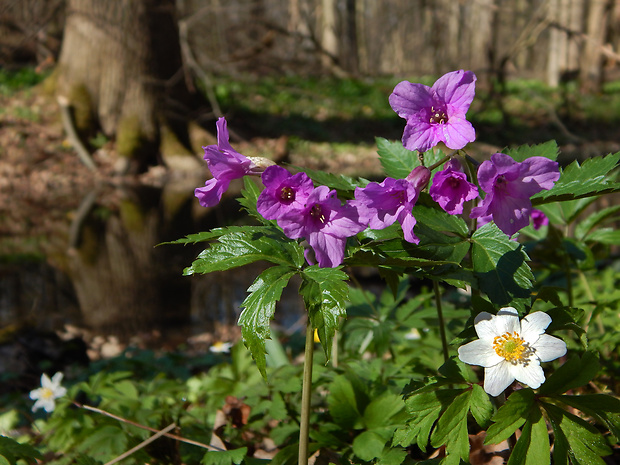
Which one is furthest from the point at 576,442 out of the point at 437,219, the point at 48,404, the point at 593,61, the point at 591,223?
the point at 593,61

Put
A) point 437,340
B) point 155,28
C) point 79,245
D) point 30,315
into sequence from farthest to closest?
point 155,28 < point 79,245 < point 30,315 < point 437,340

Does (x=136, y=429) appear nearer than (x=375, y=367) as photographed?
Yes

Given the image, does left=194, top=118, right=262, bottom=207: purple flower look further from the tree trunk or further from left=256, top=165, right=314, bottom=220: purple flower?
the tree trunk

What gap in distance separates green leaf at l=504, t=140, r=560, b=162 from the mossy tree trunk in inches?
343

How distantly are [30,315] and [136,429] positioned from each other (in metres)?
2.77

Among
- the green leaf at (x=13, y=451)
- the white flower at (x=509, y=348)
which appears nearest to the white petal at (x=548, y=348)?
the white flower at (x=509, y=348)

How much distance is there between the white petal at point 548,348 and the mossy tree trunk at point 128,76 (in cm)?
901

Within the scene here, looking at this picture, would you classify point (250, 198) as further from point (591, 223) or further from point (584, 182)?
point (591, 223)

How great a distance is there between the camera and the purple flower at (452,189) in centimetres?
103

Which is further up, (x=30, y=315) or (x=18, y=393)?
(x=18, y=393)

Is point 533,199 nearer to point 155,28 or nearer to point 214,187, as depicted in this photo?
point 214,187

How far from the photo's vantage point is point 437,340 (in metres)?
2.02

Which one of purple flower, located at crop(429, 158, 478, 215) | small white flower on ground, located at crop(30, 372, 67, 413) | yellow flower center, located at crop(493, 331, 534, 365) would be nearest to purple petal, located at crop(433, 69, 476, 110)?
purple flower, located at crop(429, 158, 478, 215)

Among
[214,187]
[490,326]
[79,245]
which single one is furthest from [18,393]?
[79,245]
